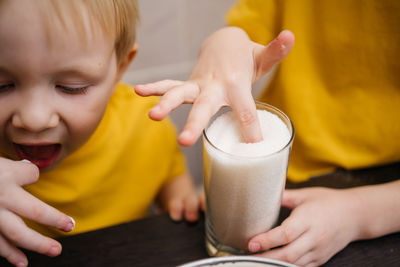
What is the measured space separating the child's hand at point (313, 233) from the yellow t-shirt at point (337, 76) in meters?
0.17

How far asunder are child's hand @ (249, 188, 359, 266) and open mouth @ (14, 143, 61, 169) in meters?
0.34

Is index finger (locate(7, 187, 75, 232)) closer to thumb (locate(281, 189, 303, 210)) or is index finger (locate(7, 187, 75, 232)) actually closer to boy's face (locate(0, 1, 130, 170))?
boy's face (locate(0, 1, 130, 170))

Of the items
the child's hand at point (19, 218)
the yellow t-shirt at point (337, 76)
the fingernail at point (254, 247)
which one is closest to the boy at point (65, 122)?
the child's hand at point (19, 218)

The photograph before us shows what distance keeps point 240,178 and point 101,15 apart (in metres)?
0.30

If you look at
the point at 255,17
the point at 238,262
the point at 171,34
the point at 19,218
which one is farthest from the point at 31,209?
the point at 171,34

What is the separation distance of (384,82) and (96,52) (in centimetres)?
50

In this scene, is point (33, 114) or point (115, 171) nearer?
point (33, 114)

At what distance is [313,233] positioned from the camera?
0.48m

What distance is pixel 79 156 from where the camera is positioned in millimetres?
701

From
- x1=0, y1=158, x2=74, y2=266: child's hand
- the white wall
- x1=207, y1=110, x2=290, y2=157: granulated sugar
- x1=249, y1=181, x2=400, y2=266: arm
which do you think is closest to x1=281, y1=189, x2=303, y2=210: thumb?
x1=249, y1=181, x2=400, y2=266: arm

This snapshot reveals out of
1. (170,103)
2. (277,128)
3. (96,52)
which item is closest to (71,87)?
(96,52)

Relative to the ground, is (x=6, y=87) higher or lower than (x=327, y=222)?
higher

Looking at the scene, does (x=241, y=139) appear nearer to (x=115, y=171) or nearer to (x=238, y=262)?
(x=238, y=262)

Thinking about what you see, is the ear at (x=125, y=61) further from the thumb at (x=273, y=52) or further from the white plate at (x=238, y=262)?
the white plate at (x=238, y=262)
